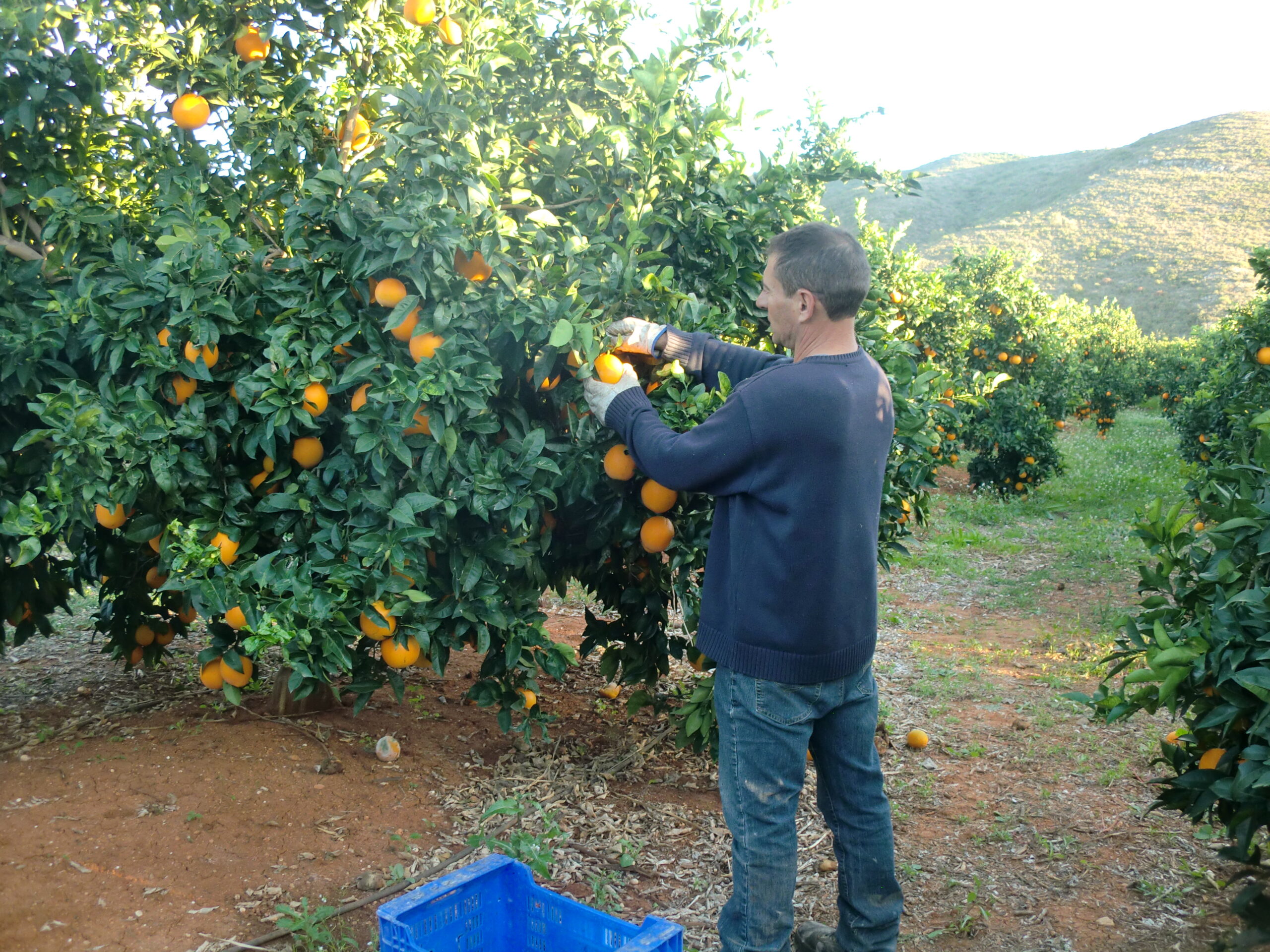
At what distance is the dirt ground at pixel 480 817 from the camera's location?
2.50 m

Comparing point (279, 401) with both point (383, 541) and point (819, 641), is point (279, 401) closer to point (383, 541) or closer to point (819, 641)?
point (383, 541)

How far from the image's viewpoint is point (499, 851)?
281 centimetres

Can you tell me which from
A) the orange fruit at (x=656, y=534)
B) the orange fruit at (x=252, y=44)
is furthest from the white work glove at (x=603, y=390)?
the orange fruit at (x=252, y=44)

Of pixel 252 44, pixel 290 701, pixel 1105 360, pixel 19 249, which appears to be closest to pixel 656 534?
pixel 290 701

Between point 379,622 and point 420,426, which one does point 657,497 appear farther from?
point 379,622

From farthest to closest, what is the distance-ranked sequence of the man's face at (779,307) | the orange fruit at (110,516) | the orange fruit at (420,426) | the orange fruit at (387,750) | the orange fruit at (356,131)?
1. the orange fruit at (387,750)
2. the orange fruit at (356,131)
3. the orange fruit at (110,516)
4. the orange fruit at (420,426)
5. the man's face at (779,307)

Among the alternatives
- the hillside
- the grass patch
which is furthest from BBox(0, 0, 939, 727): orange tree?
the hillside

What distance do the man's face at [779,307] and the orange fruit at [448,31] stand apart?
1176mm

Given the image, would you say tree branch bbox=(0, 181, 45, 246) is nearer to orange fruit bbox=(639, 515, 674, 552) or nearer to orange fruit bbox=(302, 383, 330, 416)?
orange fruit bbox=(302, 383, 330, 416)

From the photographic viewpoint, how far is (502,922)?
2131mm

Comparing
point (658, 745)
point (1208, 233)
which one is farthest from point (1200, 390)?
point (1208, 233)

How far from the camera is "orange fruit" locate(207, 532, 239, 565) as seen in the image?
244 centimetres

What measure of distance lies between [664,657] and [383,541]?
1.30m

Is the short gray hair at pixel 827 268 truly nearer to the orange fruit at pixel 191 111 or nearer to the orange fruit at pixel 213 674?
the orange fruit at pixel 191 111
